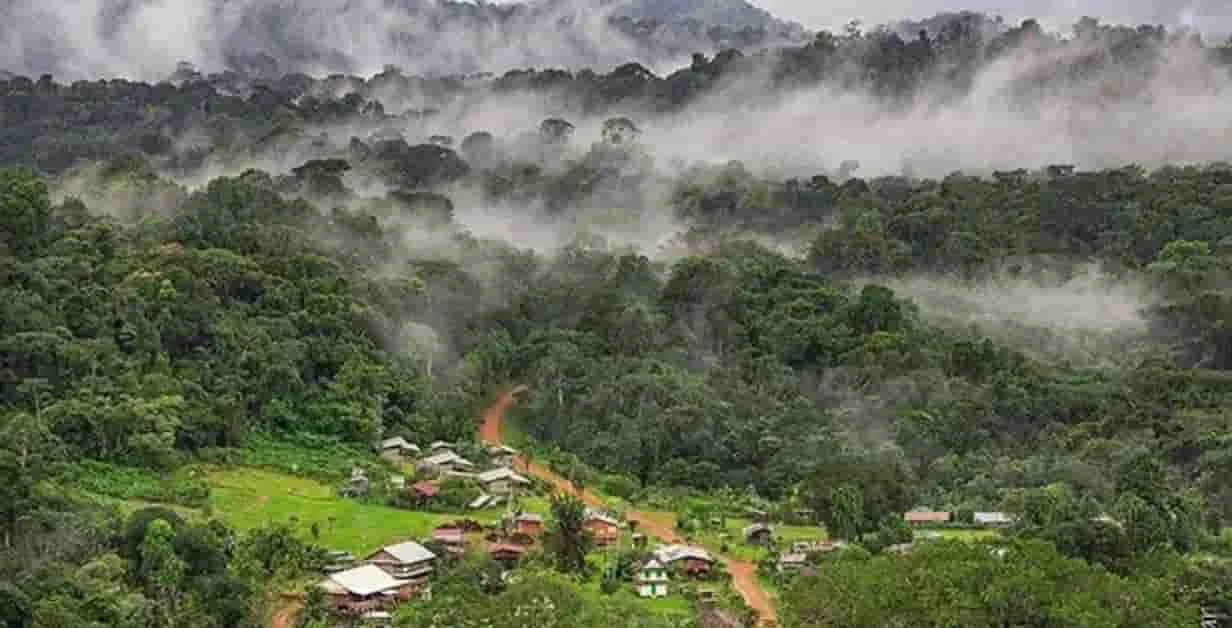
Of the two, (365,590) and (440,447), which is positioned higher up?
(440,447)

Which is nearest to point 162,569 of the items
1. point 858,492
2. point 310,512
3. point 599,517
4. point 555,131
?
point 310,512

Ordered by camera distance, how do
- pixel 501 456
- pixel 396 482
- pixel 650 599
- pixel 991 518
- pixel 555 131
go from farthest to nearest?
pixel 555 131
pixel 501 456
pixel 396 482
pixel 991 518
pixel 650 599

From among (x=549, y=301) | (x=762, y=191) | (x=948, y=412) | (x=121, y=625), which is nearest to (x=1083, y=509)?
(x=948, y=412)

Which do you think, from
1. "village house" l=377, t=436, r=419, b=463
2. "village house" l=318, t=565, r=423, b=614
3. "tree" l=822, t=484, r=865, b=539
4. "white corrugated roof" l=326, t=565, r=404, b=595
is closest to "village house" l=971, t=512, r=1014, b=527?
"tree" l=822, t=484, r=865, b=539

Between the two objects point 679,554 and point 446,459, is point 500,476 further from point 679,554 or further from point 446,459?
point 679,554

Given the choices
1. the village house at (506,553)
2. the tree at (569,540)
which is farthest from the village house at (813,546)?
the village house at (506,553)

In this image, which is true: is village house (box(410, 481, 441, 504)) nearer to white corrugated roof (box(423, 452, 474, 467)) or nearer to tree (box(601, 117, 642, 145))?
white corrugated roof (box(423, 452, 474, 467))
